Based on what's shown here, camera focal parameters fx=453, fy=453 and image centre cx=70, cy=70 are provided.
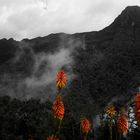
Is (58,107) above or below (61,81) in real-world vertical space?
below

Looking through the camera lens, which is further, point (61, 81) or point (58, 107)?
point (61, 81)

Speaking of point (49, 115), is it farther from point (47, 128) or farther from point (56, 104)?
point (56, 104)

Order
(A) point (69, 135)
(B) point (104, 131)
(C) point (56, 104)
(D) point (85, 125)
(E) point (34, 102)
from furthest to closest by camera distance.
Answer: (E) point (34, 102), (A) point (69, 135), (B) point (104, 131), (D) point (85, 125), (C) point (56, 104)

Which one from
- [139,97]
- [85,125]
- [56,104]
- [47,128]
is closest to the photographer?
[139,97]

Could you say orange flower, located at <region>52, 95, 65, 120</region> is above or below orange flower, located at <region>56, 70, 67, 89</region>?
below

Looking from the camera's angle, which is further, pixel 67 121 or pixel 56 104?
pixel 67 121

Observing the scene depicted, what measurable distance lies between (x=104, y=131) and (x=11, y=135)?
22.0 meters

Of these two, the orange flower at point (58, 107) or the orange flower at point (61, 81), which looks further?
the orange flower at point (61, 81)

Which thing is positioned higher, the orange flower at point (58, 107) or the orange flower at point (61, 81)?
the orange flower at point (61, 81)

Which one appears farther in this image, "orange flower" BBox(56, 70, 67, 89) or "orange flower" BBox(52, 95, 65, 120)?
"orange flower" BBox(56, 70, 67, 89)

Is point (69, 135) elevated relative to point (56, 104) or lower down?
lower down

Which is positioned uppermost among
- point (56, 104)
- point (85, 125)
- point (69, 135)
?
point (56, 104)

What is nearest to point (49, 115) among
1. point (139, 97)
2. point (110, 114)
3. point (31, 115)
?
point (31, 115)

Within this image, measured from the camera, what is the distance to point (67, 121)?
145875 mm
